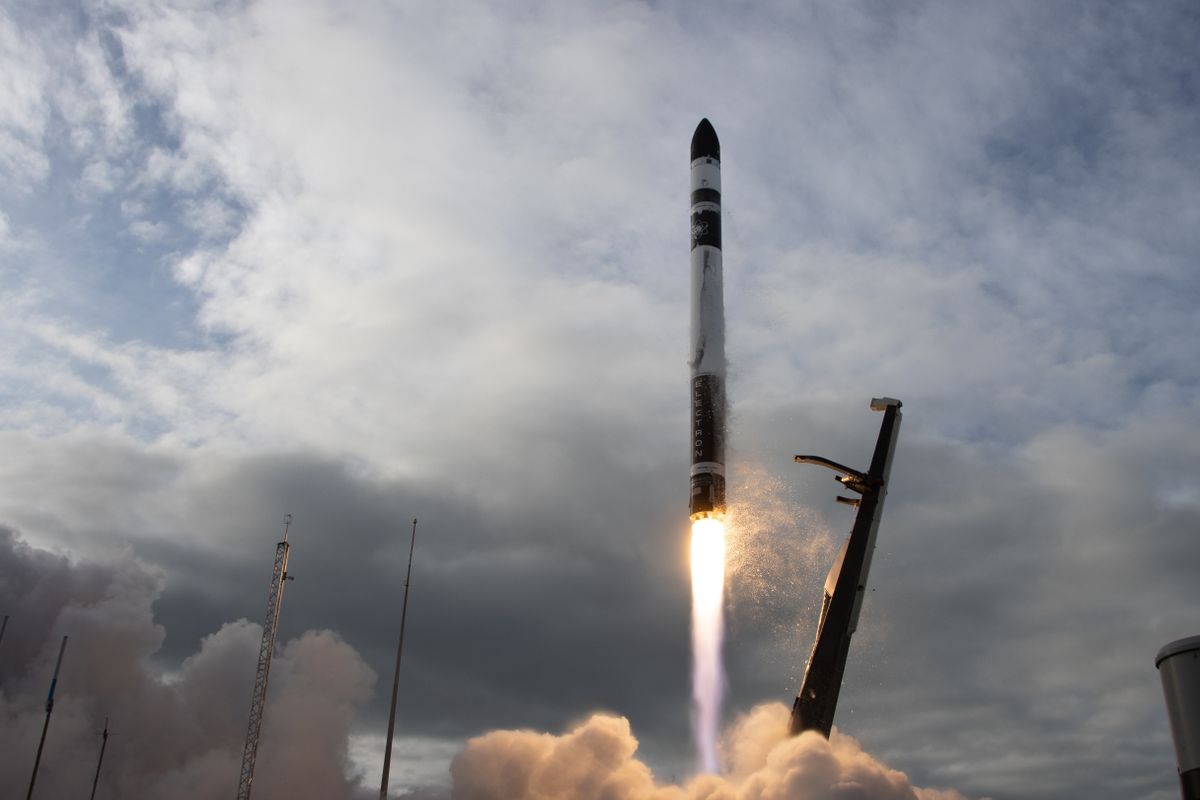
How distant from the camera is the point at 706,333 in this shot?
53562 millimetres

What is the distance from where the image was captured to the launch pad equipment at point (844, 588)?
4238 cm

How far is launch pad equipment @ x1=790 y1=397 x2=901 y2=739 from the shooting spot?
139 ft

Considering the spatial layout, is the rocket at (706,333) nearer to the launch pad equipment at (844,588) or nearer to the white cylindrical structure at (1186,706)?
the launch pad equipment at (844,588)

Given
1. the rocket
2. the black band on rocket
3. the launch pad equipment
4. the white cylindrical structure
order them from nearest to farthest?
the white cylindrical structure < the launch pad equipment < the rocket < the black band on rocket

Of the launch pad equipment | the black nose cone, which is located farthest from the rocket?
the launch pad equipment

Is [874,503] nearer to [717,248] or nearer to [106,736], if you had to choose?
[717,248]

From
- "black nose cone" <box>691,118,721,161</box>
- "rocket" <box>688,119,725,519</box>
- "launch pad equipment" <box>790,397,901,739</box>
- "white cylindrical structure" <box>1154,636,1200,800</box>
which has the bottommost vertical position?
"white cylindrical structure" <box>1154,636,1200,800</box>

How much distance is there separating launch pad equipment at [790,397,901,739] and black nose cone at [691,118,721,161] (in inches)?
800

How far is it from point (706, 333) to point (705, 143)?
12.6 metres

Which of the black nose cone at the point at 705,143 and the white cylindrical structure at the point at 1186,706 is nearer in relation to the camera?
the white cylindrical structure at the point at 1186,706

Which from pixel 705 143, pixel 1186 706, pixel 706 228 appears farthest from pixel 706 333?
pixel 1186 706

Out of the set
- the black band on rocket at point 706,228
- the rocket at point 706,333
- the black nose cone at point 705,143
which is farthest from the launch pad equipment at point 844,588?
the black nose cone at point 705,143

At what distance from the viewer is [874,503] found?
44125 mm

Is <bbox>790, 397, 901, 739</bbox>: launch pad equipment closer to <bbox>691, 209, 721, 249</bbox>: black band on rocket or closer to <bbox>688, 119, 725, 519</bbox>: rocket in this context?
<bbox>688, 119, 725, 519</bbox>: rocket
